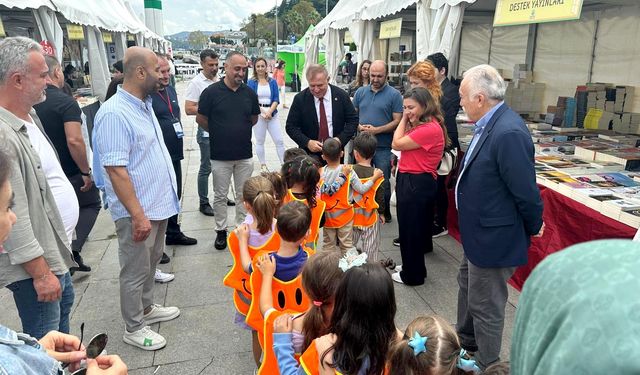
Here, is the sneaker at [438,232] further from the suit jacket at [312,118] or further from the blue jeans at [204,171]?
the blue jeans at [204,171]

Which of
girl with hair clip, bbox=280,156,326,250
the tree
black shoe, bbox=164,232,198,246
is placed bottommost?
black shoe, bbox=164,232,198,246

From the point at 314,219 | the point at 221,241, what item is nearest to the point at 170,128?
the point at 221,241

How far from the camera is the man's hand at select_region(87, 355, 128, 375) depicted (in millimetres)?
1262

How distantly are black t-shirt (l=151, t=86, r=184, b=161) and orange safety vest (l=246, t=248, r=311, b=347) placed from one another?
9.05 feet

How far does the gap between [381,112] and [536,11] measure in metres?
1.84

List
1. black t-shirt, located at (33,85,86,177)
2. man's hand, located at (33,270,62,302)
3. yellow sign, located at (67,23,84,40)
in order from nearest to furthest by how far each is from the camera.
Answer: man's hand, located at (33,270,62,302)
black t-shirt, located at (33,85,86,177)
yellow sign, located at (67,23,84,40)

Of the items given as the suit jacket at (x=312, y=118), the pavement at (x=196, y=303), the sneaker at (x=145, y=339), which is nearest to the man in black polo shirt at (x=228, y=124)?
the suit jacket at (x=312, y=118)

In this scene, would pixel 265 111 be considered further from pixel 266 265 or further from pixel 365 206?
pixel 266 265

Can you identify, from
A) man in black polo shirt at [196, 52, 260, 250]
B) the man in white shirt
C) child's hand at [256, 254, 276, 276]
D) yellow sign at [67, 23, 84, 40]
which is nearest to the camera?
child's hand at [256, 254, 276, 276]

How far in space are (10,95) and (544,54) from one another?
23.7 ft

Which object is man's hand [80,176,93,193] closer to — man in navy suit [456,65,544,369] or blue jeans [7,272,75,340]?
blue jeans [7,272,75,340]

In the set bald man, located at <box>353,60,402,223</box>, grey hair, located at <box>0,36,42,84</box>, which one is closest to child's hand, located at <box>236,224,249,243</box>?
grey hair, located at <box>0,36,42,84</box>

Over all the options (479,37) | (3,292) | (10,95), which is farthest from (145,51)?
(479,37)

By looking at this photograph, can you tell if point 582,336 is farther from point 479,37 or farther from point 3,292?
point 479,37
